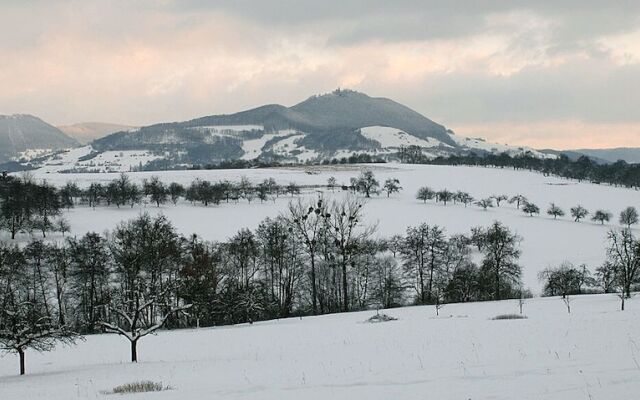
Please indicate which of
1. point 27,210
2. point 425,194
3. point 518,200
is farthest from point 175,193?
point 518,200

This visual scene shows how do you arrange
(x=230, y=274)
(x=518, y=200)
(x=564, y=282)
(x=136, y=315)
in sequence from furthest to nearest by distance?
(x=518, y=200)
(x=564, y=282)
(x=230, y=274)
(x=136, y=315)

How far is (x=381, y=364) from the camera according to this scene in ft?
61.9

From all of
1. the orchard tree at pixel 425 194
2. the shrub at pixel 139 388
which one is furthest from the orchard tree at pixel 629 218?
the shrub at pixel 139 388

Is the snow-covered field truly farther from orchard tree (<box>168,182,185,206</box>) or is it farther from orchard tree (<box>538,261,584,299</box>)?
orchard tree (<box>538,261,584,299</box>)

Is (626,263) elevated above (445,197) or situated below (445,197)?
below

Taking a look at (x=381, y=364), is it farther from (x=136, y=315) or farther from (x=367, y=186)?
(x=367, y=186)

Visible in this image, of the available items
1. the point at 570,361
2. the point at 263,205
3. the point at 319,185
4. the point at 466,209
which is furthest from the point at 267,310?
the point at 319,185

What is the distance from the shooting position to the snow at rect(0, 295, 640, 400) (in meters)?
12.8

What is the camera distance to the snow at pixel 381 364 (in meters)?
12.8

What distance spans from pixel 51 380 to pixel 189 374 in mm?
6628

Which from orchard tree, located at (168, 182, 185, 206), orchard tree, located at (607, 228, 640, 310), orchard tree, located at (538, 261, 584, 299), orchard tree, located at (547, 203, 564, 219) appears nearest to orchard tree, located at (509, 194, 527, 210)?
orchard tree, located at (547, 203, 564, 219)

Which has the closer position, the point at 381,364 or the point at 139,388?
the point at 139,388

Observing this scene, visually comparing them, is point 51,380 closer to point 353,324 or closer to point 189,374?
point 189,374

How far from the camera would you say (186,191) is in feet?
473
